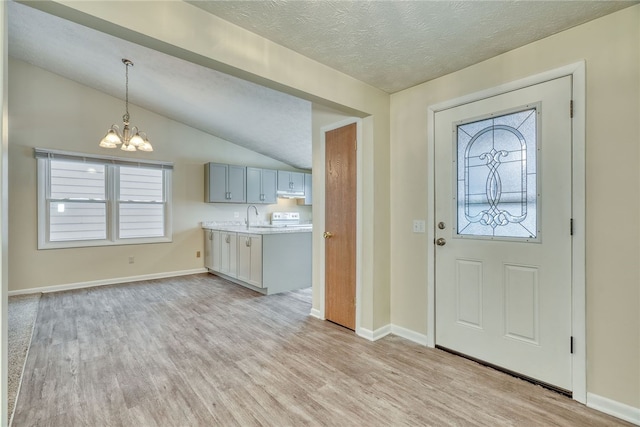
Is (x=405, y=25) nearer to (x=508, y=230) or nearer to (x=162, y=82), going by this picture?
(x=508, y=230)

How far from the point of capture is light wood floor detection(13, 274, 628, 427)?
1.76 meters

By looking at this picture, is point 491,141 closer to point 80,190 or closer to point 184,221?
point 184,221

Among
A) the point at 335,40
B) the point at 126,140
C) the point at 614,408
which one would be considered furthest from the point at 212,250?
the point at 614,408

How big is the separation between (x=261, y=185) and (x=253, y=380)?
14.6 feet

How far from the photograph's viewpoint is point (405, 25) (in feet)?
6.22

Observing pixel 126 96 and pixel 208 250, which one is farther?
pixel 208 250

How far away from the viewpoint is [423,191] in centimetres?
269

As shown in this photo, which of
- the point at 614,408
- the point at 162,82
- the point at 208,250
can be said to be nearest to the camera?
the point at 614,408

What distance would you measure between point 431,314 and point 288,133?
→ 11.8 feet

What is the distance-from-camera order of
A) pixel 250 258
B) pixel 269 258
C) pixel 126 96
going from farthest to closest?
pixel 126 96, pixel 250 258, pixel 269 258

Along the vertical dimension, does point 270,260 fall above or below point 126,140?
below

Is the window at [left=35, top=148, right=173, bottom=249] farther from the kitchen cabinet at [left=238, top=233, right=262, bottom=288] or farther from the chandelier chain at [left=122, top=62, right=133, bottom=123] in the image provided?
the kitchen cabinet at [left=238, top=233, right=262, bottom=288]

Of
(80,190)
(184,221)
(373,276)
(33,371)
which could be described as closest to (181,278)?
(184,221)

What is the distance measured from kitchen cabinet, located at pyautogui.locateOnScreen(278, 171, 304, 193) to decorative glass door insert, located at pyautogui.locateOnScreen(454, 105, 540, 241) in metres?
4.39
